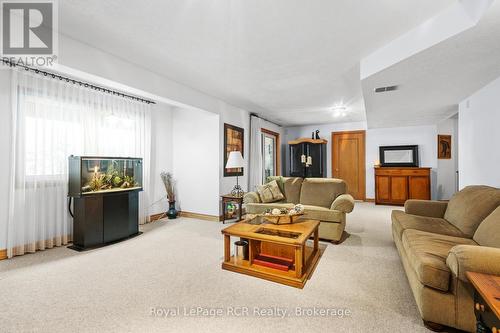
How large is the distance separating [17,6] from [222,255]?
10.1ft

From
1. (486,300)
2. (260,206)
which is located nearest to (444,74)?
(486,300)

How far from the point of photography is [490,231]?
1.86m

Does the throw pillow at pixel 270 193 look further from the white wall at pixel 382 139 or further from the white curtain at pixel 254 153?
the white wall at pixel 382 139

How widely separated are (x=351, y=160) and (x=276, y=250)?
5362mm

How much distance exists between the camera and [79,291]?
2.03m

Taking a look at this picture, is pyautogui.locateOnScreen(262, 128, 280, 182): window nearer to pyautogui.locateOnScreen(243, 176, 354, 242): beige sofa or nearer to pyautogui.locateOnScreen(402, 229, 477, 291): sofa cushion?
pyautogui.locateOnScreen(243, 176, 354, 242): beige sofa

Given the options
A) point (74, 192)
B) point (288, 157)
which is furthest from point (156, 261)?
point (288, 157)

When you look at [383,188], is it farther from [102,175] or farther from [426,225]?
[102,175]

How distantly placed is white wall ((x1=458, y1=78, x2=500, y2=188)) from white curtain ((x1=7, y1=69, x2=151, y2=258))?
5.27m

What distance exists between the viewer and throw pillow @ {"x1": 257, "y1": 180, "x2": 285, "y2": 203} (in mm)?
4074

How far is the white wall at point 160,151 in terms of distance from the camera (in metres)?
4.58

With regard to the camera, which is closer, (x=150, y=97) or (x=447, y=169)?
Answer: (x=150, y=97)

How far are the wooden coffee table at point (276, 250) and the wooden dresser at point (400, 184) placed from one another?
4.45 metres
